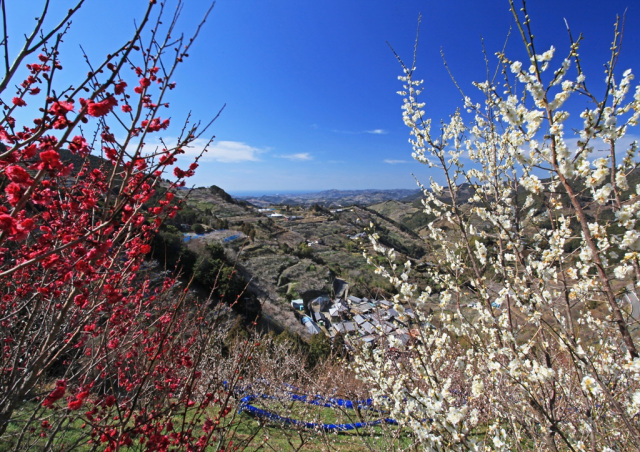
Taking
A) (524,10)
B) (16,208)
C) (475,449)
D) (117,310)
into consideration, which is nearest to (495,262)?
(475,449)

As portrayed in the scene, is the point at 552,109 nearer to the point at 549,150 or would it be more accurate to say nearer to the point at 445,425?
the point at 549,150

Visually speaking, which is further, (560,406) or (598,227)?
(560,406)

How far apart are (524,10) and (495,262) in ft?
8.81

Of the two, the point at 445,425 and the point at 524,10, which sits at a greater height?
the point at 524,10

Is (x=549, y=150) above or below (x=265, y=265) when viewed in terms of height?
above

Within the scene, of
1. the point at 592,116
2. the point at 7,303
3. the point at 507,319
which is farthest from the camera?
the point at 7,303

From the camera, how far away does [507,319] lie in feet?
10.1

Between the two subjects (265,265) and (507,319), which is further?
(265,265)

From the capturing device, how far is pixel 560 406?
3172mm

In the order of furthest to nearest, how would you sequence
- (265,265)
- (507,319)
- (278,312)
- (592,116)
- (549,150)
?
1. (265,265)
2. (278,312)
3. (507,319)
4. (549,150)
5. (592,116)

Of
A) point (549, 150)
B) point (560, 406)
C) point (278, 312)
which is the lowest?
point (278, 312)

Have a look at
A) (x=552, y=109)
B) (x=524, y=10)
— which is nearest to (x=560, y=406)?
(x=552, y=109)

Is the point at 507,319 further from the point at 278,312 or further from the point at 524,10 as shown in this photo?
the point at 278,312

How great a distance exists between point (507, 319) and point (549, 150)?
188 cm
